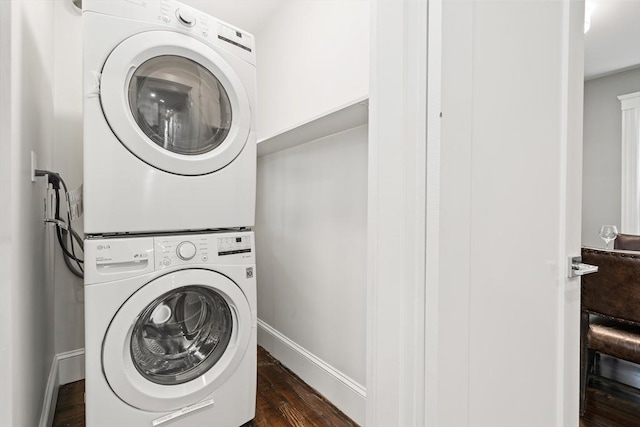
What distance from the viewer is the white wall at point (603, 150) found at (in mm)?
3162

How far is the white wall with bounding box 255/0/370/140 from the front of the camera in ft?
4.69

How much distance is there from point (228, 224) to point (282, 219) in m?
0.72

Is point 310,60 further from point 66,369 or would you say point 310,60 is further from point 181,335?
point 66,369

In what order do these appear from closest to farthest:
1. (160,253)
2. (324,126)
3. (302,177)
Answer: (160,253), (324,126), (302,177)

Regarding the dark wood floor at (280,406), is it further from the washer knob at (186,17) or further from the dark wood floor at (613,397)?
the washer knob at (186,17)

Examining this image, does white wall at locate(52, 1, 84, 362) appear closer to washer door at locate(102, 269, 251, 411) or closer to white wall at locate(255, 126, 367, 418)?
washer door at locate(102, 269, 251, 411)

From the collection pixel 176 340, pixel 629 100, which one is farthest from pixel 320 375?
pixel 629 100

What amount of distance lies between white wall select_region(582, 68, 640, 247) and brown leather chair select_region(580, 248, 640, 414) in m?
2.24

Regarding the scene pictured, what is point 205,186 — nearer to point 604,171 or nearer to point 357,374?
point 357,374

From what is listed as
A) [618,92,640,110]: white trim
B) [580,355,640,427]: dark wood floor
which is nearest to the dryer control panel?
[580,355,640,427]: dark wood floor

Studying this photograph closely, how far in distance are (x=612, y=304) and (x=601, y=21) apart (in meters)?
2.16

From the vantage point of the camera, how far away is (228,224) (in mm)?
1406

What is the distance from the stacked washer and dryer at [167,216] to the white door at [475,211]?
2.65 feet

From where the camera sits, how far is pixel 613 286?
4.61 feet
